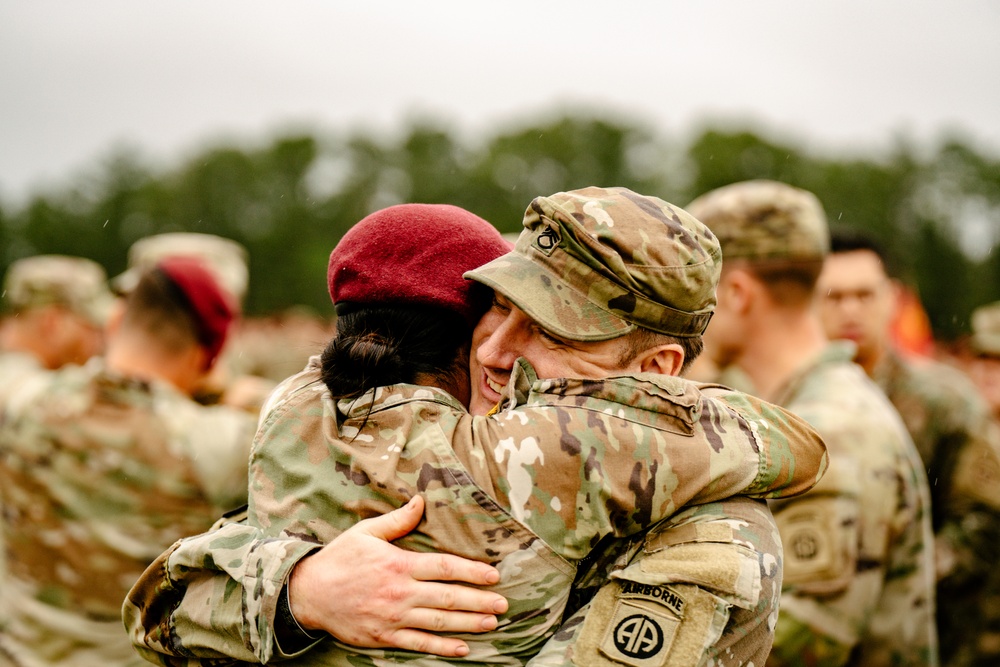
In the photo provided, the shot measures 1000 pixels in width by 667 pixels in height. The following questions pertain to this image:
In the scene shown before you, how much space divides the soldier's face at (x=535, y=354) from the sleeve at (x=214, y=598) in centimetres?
55

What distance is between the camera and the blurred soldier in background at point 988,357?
285 inches

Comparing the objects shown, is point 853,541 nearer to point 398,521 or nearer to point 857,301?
point 398,521

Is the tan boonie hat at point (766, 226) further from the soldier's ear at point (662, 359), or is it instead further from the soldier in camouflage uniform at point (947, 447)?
the soldier's ear at point (662, 359)

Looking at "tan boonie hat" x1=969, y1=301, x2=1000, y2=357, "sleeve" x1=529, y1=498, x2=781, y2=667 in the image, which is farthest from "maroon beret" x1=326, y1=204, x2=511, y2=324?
"tan boonie hat" x1=969, y1=301, x2=1000, y2=357

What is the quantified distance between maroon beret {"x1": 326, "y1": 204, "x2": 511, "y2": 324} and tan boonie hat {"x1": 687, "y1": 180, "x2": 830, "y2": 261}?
206cm

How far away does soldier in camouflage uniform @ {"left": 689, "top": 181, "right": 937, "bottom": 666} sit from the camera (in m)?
3.20

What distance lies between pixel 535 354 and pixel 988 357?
23.0 ft

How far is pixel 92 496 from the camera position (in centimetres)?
369

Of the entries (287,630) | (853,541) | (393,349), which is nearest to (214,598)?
(287,630)

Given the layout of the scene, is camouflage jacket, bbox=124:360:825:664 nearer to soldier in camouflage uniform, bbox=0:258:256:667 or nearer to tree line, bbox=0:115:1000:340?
soldier in camouflage uniform, bbox=0:258:256:667

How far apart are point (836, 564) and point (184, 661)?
2.36m

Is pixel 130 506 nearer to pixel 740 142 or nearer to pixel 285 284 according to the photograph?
pixel 285 284

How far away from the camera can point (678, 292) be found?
5.98 ft

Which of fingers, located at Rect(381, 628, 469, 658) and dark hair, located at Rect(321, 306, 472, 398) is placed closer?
fingers, located at Rect(381, 628, 469, 658)
